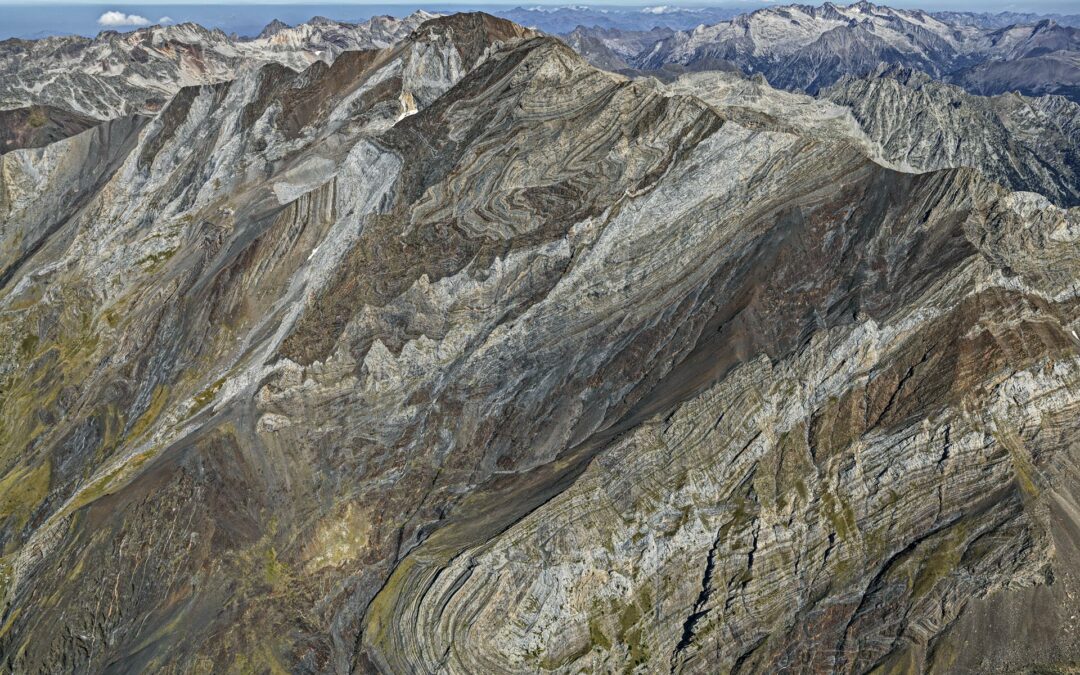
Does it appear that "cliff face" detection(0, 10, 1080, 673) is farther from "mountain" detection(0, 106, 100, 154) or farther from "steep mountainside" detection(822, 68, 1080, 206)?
"steep mountainside" detection(822, 68, 1080, 206)

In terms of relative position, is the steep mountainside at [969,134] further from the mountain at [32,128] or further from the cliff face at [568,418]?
the mountain at [32,128]

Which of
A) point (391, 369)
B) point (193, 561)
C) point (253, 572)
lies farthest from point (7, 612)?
point (391, 369)

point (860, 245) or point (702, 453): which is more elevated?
point (860, 245)

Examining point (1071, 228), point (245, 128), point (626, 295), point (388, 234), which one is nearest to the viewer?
point (1071, 228)

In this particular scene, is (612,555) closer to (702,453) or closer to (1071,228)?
(702,453)

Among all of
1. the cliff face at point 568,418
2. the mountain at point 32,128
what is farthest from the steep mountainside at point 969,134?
the mountain at point 32,128

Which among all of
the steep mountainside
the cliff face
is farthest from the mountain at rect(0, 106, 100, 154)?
the steep mountainside
